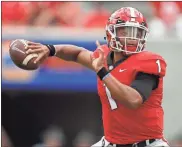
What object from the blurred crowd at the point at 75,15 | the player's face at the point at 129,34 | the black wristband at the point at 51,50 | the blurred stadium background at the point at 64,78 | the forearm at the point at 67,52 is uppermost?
the player's face at the point at 129,34

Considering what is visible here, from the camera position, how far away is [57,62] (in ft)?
22.6

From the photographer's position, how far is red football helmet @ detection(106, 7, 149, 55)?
4.05 meters

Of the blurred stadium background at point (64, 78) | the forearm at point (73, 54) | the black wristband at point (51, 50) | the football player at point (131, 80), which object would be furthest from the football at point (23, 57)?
the blurred stadium background at point (64, 78)

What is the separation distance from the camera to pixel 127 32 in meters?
4.07

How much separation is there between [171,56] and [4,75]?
6.61 ft

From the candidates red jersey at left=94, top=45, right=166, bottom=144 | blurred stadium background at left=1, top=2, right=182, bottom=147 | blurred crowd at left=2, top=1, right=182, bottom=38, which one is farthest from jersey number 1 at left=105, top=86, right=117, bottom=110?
blurred crowd at left=2, top=1, right=182, bottom=38

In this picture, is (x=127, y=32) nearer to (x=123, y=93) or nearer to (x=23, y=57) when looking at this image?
(x=123, y=93)

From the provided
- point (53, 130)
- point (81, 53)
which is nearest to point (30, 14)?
point (53, 130)

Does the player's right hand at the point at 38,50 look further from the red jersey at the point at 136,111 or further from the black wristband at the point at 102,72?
the black wristband at the point at 102,72

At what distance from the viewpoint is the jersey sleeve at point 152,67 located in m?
3.93

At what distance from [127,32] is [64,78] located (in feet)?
9.45

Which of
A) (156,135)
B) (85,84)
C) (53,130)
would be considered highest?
(156,135)

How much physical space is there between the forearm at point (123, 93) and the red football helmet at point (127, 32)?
1.29 feet

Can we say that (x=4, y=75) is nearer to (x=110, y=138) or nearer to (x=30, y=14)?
(x=30, y=14)
